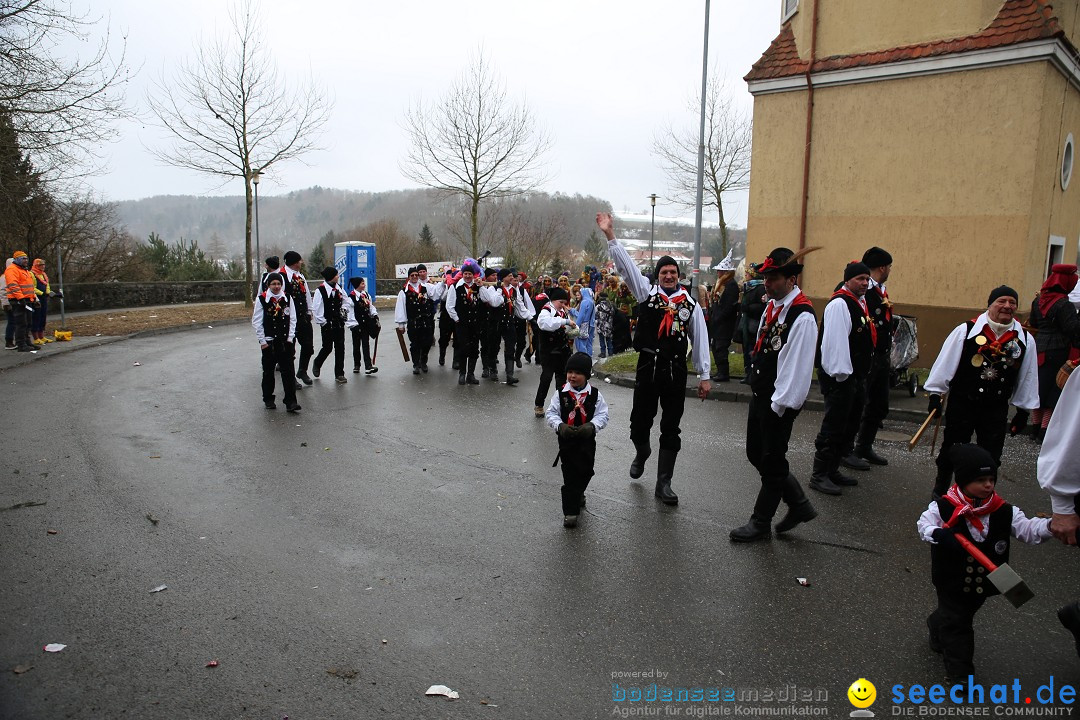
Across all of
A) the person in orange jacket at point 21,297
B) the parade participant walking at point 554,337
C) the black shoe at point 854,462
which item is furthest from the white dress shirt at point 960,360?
the person in orange jacket at point 21,297

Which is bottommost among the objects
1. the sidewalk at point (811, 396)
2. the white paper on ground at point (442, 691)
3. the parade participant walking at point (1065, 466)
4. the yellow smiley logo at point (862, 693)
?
the white paper on ground at point (442, 691)

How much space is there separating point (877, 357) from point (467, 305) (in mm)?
6900

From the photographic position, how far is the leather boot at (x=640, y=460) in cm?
645

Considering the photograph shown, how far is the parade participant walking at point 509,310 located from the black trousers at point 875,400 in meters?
5.79

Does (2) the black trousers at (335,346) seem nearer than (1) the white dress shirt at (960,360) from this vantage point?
No

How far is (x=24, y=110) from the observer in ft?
46.9

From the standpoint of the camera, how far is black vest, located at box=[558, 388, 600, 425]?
563 centimetres

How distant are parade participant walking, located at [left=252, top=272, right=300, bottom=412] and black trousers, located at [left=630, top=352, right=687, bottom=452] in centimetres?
523

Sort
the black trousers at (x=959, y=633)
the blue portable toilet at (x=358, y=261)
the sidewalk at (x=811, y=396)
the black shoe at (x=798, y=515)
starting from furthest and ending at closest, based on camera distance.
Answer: the blue portable toilet at (x=358, y=261)
the sidewalk at (x=811, y=396)
the black shoe at (x=798, y=515)
the black trousers at (x=959, y=633)

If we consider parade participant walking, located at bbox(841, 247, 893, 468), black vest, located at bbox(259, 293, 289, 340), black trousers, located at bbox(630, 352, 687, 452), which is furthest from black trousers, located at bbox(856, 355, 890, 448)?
black vest, located at bbox(259, 293, 289, 340)

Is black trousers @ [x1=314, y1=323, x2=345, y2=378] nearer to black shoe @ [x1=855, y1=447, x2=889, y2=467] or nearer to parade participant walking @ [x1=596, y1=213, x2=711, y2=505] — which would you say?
parade participant walking @ [x1=596, y1=213, x2=711, y2=505]

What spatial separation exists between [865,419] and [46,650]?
6976mm

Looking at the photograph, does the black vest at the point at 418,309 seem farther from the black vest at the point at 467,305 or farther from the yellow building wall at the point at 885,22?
the yellow building wall at the point at 885,22

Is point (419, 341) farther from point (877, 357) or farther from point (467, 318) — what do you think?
point (877, 357)
